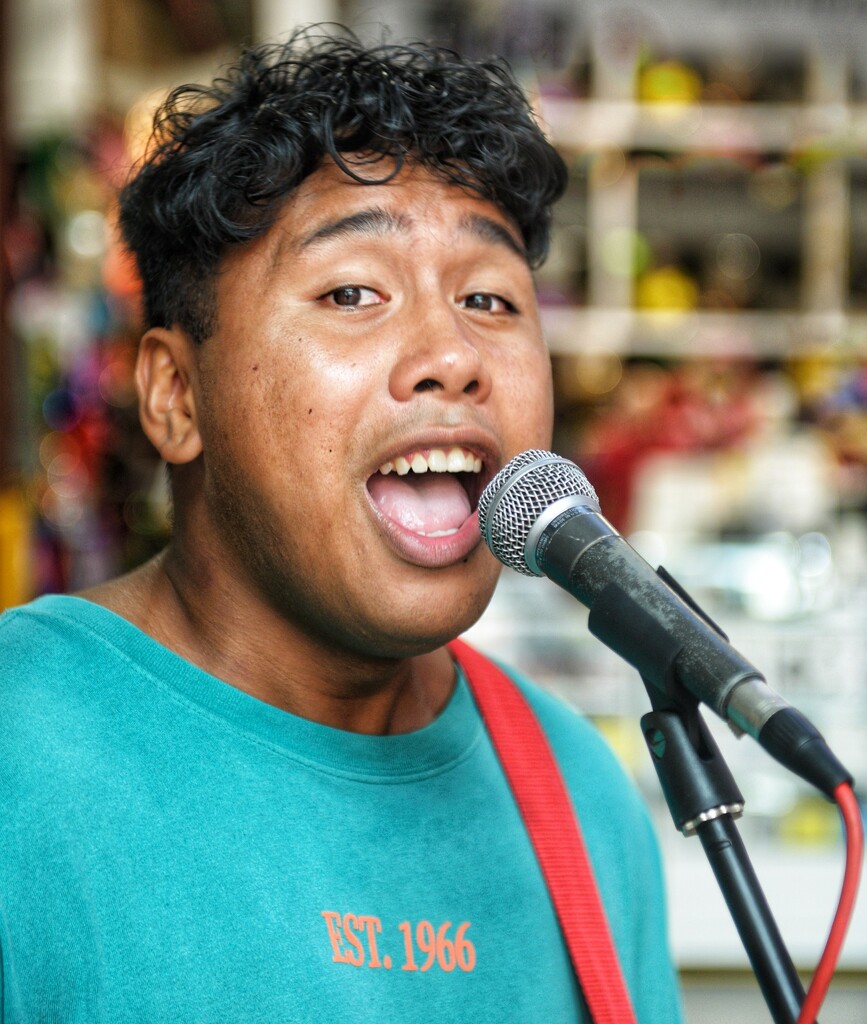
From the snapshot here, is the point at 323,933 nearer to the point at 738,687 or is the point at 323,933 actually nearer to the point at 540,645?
the point at 738,687

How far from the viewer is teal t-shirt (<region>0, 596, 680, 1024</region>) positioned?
1082 millimetres

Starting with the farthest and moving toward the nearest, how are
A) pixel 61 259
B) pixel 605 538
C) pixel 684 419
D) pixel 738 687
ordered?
pixel 684 419
pixel 61 259
pixel 605 538
pixel 738 687

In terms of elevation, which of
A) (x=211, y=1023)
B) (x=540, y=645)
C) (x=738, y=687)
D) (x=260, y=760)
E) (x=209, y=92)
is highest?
(x=209, y=92)

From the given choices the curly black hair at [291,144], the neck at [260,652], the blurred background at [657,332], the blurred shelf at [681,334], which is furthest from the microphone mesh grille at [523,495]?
the blurred shelf at [681,334]

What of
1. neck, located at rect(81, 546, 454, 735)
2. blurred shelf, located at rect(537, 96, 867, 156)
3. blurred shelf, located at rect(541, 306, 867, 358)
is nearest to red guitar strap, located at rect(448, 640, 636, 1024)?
neck, located at rect(81, 546, 454, 735)

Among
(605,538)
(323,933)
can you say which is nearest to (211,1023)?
(323,933)

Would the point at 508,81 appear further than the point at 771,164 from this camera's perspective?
No

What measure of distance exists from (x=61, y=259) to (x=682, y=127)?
9.02 feet

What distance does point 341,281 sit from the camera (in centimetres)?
125

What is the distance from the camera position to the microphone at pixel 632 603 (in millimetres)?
862

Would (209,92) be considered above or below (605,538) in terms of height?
above

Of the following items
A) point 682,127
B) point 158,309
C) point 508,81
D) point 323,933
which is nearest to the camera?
point 323,933

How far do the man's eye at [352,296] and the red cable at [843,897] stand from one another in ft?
2.20

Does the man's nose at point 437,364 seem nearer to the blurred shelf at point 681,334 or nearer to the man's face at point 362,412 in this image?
the man's face at point 362,412
